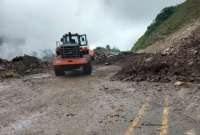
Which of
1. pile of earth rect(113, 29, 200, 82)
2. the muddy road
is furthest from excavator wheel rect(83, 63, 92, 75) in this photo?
the muddy road

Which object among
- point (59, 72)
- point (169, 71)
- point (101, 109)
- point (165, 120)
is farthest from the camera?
point (59, 72)

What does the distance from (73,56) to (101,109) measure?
12.3 m

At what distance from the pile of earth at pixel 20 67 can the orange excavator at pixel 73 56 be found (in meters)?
3.65

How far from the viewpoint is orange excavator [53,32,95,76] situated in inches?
1014

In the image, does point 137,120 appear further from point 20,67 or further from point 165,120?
point 20,67

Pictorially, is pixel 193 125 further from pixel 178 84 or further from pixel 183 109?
pixel 178 84

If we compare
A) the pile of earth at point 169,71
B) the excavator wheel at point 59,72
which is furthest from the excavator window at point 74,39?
the pile of earth at point 169,71

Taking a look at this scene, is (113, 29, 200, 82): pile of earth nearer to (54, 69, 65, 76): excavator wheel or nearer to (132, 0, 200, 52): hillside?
(54, 69, 65, 76): excavator wheel

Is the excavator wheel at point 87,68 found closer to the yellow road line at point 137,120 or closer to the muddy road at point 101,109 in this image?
the muddy road at point 101,109

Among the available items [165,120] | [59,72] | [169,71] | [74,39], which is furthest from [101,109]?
[74,39]

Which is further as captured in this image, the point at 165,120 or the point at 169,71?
the point at 169,71

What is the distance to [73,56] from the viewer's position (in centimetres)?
2659

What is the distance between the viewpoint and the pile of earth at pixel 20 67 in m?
29.3

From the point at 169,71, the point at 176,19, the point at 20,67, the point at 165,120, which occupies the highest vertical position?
the point at 176,19
